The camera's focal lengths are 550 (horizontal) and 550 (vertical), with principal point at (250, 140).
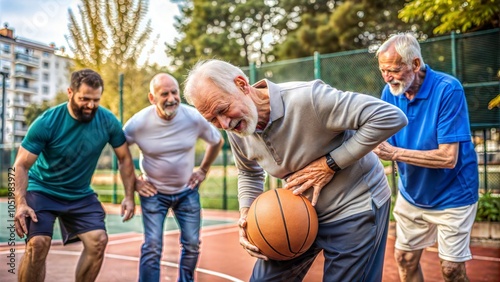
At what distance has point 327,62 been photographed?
1031cm

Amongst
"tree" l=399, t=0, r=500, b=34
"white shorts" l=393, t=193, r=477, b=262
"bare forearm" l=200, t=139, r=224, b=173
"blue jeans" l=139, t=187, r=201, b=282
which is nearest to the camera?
"white shorts" l=393, t=193, r=477, b=262

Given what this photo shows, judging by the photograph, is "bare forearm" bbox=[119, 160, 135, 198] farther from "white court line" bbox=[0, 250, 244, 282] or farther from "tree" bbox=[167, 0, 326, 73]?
"tree" bbox=[167, 0, 326, 73]

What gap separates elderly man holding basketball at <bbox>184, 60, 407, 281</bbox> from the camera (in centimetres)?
251

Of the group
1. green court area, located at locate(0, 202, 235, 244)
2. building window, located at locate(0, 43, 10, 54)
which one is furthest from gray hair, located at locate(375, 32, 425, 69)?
green court area, located at locate(0, 202, 235, 244)

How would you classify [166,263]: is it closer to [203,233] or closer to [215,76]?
[203,233]

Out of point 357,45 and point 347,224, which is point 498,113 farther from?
point 357,45

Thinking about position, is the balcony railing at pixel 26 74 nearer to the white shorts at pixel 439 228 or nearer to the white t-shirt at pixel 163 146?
the white t-shirt at pixel 163 146

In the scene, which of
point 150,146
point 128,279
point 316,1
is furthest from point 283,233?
point 316,1

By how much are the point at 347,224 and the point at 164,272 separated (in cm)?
364

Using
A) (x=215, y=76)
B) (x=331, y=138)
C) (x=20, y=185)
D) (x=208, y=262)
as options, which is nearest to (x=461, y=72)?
(x=208, y=262)

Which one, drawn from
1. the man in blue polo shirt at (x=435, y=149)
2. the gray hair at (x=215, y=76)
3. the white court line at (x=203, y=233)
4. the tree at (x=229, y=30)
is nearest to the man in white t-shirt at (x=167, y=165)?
the man in blue polo shirt at (x=435, y=149)

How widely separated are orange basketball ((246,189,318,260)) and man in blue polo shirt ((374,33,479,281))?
969 millimetres

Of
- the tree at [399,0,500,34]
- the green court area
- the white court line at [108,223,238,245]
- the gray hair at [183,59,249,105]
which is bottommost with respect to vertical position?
the green court area

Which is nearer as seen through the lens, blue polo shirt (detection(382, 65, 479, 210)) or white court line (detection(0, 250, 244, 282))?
blue polo shirt (detection(382, 65, 479, 210))
